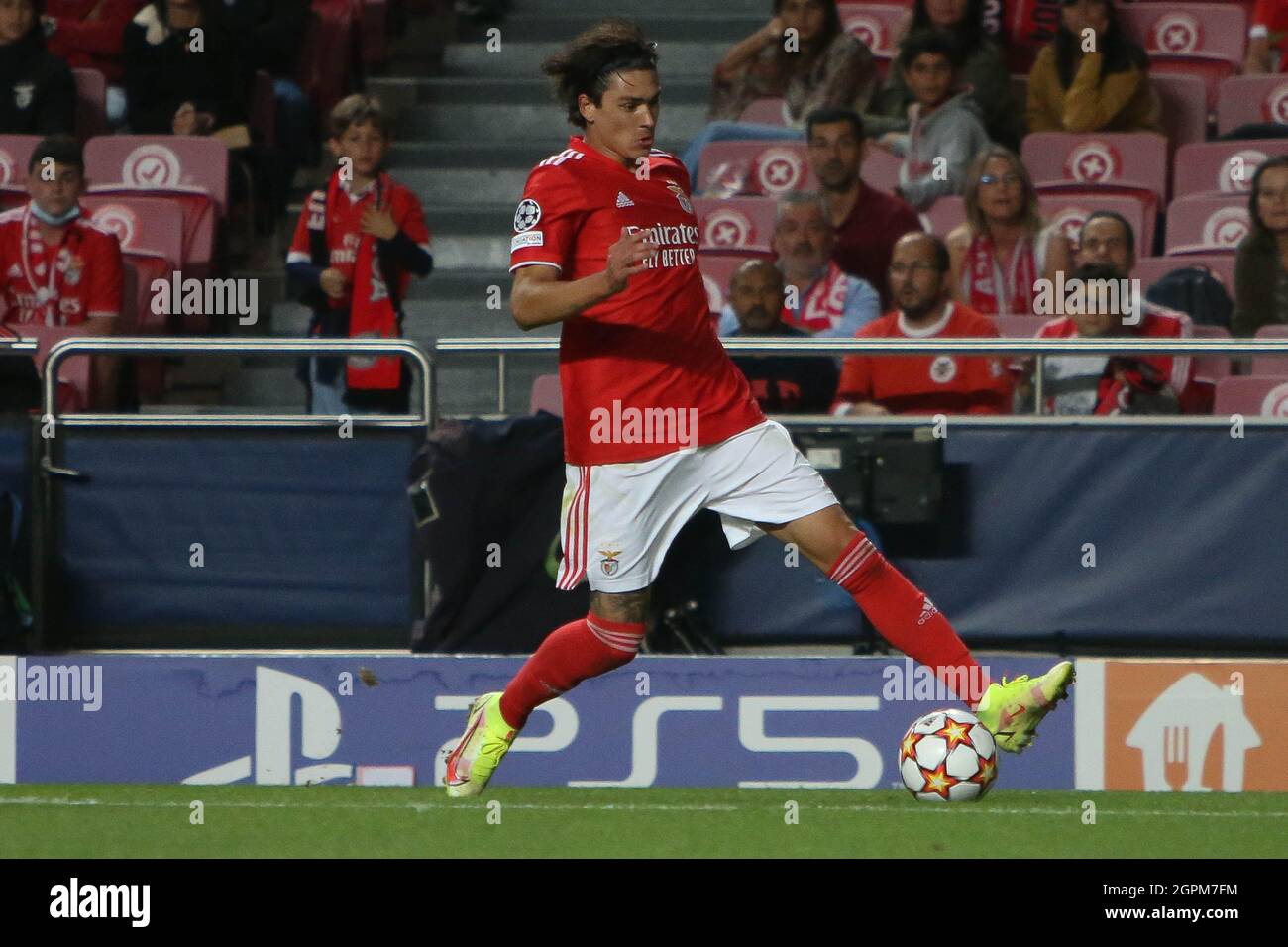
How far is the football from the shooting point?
5.10m

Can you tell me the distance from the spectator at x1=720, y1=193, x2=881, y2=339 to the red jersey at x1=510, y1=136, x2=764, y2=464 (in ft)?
9.25

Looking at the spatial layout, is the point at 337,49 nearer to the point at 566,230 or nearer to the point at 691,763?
the point at 691,763

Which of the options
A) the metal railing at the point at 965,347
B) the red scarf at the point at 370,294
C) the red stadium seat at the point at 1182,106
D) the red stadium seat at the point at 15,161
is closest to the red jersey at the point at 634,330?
the metal railing at the point at 965,347

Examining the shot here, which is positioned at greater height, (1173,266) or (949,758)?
(1173,266)

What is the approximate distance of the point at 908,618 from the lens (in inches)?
202

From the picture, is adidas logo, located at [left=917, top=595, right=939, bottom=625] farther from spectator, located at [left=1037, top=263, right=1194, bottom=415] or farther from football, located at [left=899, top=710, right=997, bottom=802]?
spectator, located at [left=1037, top=263, right=1194, bottom=415]

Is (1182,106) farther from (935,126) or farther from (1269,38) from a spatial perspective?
(935,126)

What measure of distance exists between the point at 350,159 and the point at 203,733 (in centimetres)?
281

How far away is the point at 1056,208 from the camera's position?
901 centimetres

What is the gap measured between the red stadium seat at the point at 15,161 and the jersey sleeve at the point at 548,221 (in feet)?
16.9

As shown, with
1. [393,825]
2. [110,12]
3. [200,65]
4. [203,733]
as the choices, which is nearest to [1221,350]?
[393,825]

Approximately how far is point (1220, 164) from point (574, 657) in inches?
201

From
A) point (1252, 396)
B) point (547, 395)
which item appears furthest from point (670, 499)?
point (1252, 396)

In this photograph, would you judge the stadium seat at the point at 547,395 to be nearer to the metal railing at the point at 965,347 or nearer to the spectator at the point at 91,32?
the metal railing at the point at 965,347
